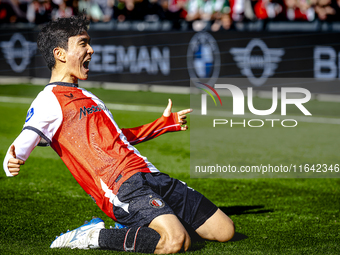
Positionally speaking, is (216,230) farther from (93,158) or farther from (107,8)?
(107,8)

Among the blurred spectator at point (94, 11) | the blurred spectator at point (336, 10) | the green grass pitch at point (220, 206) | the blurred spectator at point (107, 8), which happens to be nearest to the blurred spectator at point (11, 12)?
the blurred spectator at point (94, 11)

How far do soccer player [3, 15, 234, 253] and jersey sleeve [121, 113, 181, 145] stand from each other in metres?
0.27

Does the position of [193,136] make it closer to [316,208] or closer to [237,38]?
[316,208]

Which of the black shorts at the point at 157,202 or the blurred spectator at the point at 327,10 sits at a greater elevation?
the blurred spectator at the point at 327,10

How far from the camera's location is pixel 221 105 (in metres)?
12.2

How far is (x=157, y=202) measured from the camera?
3.78m

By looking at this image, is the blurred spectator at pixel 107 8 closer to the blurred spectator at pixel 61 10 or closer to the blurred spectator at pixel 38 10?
the blurred spectator at pixel 61 10

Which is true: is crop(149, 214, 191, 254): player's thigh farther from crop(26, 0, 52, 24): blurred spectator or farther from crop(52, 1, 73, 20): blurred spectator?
crop(26, 0, 52, 24): blurred spectator

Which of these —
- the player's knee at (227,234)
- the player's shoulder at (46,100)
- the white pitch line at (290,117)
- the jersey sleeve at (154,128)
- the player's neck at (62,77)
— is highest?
the player's neck at (62,77)

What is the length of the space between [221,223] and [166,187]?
56 cm

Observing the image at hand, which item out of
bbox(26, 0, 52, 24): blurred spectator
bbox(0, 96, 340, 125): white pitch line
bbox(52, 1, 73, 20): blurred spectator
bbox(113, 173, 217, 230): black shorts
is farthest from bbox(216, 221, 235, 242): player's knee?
bbox(26, 0, 52, 24): blurred spectator

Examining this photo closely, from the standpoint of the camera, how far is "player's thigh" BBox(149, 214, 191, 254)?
12.0 feet

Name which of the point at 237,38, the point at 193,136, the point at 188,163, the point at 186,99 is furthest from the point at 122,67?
the point at 188,163

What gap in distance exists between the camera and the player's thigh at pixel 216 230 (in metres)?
4.20
